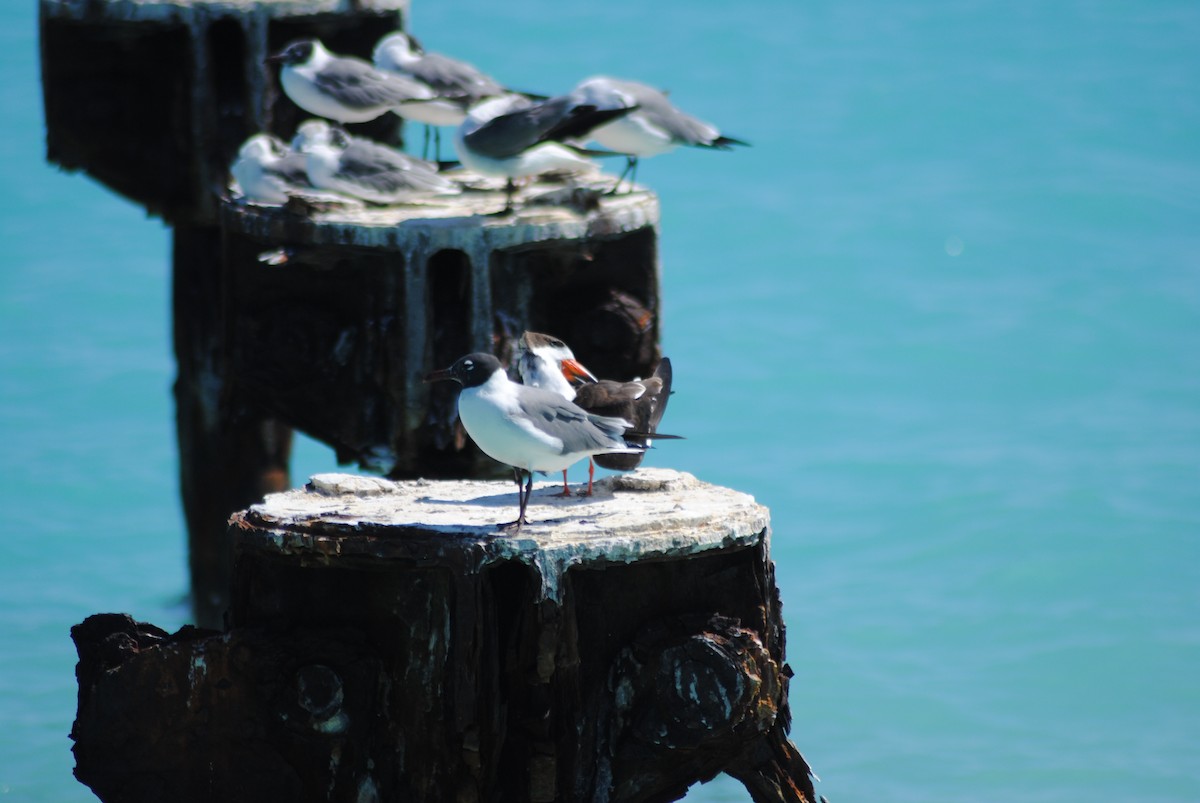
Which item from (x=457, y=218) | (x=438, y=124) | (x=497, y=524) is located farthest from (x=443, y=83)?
(x=497, y=524)

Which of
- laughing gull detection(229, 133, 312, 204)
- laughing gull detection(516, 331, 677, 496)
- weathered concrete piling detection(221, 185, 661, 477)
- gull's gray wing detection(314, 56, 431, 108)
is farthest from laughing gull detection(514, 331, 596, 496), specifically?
gull's gray wing detection(314, 56, 431, 108)

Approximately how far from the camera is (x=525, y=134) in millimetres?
7164

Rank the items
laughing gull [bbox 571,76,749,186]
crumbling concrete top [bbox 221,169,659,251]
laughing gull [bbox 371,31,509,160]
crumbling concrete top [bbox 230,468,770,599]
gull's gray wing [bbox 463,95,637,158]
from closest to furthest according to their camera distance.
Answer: crumbling concrete top [bbox 230,468,770,599] < crumbling concrete top [bbox 221,169,659,251] < gull's gray wing [bbox 463,95,637,158] < laughing gull [bbox 571,76,749,186] < laughing gull [bbox 371,31,509,160]

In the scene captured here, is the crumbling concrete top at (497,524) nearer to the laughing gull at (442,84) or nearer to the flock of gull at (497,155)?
the flock of gull at (497,155)

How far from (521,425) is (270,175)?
2915mm

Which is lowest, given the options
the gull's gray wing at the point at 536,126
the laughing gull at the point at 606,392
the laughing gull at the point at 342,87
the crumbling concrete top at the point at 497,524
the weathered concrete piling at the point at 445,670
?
the weathered concrete piling at the point at 445,670

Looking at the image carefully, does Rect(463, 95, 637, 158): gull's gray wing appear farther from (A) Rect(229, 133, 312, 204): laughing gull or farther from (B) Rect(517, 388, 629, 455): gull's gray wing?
(B) Rect(517, 388, 629, 455): gull's gray wing

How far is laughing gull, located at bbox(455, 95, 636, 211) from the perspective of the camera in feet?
23.5

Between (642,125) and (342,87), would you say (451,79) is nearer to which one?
(342,87)

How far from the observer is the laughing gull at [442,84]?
8.22 m

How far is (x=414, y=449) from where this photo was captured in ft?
23.3

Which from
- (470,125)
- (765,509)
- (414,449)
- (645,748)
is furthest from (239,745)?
(470,125)

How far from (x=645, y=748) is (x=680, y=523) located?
52cm

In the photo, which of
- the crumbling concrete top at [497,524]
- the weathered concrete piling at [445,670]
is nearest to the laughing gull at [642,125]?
the crumbling concrete top at [497,524]
